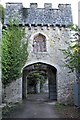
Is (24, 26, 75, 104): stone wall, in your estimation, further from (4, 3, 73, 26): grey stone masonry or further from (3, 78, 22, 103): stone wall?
(3, 78, 22, 103): stone wall

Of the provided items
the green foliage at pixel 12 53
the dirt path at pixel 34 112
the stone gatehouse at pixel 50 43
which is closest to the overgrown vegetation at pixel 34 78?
the stone gatehouse at pixel 50 43

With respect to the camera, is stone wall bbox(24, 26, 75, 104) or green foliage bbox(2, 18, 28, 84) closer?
green foliage bbox(2, 18, 28, 84)

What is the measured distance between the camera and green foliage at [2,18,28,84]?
17.5 m

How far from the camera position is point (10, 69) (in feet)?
58.4

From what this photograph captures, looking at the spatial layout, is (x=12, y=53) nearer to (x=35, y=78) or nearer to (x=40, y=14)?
(x=40, y=14)

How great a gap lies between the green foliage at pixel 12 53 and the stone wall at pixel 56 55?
42.1 inches

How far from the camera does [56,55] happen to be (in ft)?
65.6

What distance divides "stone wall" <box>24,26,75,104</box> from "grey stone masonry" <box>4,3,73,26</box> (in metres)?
0.56

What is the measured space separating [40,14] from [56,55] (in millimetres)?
3755

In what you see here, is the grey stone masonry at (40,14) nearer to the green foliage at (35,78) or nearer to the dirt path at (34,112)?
the dirt path at (34,112)

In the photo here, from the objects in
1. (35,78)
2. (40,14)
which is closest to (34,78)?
(35,78)

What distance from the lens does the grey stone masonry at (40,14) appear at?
20.2 metres

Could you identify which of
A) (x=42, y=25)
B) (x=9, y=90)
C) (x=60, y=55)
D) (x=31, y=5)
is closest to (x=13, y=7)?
(x=31, y=5)

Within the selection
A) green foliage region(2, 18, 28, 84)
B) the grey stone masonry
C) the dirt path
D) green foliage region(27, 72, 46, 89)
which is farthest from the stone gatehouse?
green foliage region(27, 72, 46, 89)
